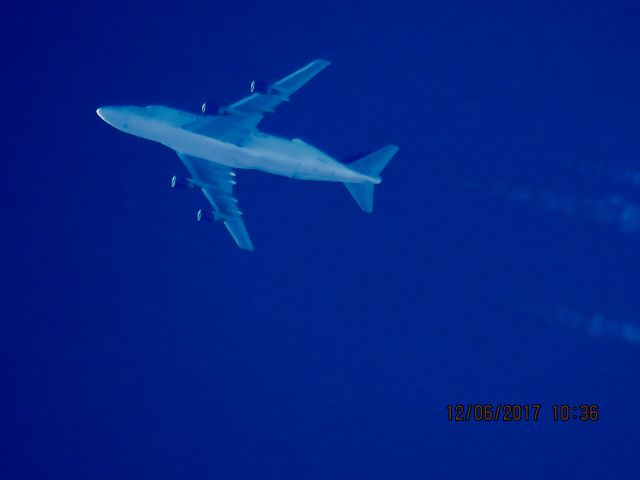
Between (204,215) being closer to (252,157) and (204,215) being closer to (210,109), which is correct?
(252,157)

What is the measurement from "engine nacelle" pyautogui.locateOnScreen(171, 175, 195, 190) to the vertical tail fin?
579 cm

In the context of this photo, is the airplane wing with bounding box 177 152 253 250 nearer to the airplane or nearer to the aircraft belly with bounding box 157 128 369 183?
the airplane

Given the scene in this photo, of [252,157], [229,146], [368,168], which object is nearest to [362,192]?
[368,168]

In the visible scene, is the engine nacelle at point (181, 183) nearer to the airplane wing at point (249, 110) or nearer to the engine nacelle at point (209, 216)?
the engine nacelle at point (209, 216)

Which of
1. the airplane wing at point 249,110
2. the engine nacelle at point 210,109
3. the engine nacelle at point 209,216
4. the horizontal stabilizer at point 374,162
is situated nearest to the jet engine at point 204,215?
the engine nacelle at point 209,216

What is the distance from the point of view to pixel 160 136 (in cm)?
1794

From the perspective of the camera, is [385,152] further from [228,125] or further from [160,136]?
[160,136]

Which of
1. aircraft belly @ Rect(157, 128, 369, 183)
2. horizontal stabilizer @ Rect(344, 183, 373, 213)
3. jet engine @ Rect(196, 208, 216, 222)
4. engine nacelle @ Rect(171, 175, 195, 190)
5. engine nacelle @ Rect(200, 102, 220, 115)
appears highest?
engine nacelle @ Rect(200, 102, 220, 115)

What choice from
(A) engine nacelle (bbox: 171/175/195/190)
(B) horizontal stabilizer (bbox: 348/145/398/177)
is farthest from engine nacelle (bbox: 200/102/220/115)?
(B) horizontal stabilizer (bbox: 348/145/398/177)

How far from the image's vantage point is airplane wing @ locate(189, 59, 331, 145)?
16.7 meters

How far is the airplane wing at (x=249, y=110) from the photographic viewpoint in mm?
16734

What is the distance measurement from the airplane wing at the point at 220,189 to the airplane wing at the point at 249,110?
12.2ft

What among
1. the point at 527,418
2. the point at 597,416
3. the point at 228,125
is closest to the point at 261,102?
the point at 228,125

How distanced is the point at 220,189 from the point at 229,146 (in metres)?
4.09
